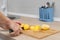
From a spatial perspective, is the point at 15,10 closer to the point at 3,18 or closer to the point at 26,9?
the point at 26,9

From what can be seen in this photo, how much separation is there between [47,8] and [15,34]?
0.54 metres

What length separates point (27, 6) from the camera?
59.9 inches

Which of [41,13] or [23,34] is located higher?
[41,13]

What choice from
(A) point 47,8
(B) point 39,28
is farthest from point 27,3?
(B) point 39,28

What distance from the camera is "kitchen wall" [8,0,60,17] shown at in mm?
1273

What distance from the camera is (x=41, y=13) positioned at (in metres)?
1.28

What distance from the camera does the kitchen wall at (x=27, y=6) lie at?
127cm

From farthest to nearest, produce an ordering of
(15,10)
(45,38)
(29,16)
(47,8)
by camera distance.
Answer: (15,10)
(29,16)
(47,8)
(45,38)

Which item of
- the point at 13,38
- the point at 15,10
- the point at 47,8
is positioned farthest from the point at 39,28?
the point at 15,10

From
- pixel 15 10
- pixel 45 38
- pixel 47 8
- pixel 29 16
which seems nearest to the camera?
pixel 45 38

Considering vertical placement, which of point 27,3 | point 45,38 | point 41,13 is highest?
point 27,3

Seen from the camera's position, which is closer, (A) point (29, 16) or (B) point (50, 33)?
(B) point (50, 33)

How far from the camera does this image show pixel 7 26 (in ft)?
2.81

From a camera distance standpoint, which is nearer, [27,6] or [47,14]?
[47,14]
